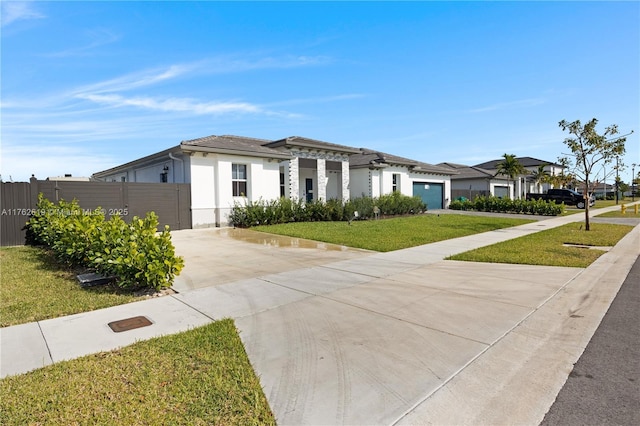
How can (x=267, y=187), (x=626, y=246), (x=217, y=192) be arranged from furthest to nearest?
(x=267, y=187) → (x=217, y=192) → (x=626, y=246)

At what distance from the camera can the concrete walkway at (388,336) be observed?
298cm

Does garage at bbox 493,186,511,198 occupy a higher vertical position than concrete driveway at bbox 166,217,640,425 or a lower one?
higher

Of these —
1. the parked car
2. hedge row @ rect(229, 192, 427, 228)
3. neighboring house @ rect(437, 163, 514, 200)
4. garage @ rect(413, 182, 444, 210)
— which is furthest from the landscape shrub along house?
the parked car

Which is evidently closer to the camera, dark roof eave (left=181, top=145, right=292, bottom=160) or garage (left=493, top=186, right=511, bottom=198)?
dark roof eave (left=181, top=145, right=292, bottom=160)

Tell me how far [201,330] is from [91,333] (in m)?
1.36

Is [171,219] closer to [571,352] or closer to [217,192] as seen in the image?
[217,192]

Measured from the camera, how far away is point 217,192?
17406 mm

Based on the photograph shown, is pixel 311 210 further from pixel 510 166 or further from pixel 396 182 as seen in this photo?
pixel 510 166

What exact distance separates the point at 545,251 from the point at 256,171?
13.7 meters

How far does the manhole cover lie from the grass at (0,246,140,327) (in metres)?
0.89

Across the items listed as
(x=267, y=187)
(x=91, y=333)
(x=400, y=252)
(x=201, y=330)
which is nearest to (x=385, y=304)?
(x=201, y=330)

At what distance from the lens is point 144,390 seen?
3074 mm

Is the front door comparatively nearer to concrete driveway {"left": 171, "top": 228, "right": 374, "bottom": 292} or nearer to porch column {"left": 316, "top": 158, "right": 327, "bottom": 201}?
porch column {"left": 316, "top": 158, "right": 327, "bottom": 201}

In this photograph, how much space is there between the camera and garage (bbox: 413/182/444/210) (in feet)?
103
